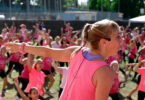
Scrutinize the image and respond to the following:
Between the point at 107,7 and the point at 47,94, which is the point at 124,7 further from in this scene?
the point at 47,94

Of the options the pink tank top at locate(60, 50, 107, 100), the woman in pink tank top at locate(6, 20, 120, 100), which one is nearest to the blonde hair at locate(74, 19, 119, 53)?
the woman in pink tank top at locate(6, 20, 120, 100)

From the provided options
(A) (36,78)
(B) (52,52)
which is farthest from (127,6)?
(B) (52,52)

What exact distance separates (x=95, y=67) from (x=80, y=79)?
140 mm

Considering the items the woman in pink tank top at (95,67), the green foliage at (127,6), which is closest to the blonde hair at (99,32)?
the woman in pink tank top at (95,67)

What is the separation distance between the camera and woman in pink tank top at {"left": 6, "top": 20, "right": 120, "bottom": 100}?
1.57 metres

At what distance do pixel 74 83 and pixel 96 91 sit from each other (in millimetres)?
192

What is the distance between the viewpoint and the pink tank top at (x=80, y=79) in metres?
1.63

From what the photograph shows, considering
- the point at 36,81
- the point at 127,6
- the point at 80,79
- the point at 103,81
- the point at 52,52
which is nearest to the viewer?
the point at 103,81

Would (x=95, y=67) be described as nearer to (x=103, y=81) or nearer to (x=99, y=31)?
(x=103, y=81)

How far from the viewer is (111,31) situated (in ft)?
5.41

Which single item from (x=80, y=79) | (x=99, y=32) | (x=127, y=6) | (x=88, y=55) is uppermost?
(x=99, y=32)

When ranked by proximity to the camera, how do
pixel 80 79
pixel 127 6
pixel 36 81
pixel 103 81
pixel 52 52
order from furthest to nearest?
pixel 127 6, pixel 36 81, pixel 52 52, pixel 80 79, pixel 103 81

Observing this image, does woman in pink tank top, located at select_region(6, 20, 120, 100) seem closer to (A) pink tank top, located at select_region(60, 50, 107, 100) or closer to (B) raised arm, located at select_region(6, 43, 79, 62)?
(A) pink tank top, located at select_region(60, 50, 107, 100)

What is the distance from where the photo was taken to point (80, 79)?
5.53 ft
